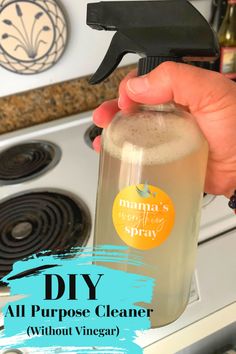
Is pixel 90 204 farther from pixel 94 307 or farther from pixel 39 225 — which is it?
pixel 94 307

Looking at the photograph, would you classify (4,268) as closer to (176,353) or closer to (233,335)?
(176,353)

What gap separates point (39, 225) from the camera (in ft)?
2.14

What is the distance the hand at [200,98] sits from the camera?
456 mm

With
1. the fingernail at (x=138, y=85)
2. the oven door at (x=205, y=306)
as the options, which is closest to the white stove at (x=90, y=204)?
the oven door at (x=205, y=306)

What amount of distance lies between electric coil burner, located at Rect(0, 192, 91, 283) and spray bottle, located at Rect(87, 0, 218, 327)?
0.52ft

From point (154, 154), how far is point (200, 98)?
113mm

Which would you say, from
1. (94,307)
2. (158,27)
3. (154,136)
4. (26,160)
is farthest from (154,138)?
(26,160)

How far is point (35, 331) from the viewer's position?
1.64 feet

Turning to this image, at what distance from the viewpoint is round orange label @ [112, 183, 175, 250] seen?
0.44 m

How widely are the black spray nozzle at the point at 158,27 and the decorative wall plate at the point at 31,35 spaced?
1.38ft

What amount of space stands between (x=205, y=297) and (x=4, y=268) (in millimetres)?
281

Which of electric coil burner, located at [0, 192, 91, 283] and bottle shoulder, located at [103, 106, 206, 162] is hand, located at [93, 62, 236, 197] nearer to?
bottle shoulder, located at [103, 106, 206, 162]

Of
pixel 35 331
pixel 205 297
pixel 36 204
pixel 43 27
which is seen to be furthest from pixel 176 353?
pixel 43 27

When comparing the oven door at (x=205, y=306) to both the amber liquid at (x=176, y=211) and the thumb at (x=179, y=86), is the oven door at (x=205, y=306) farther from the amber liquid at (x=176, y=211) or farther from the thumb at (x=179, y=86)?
the thumb at (x=179, y=86)
